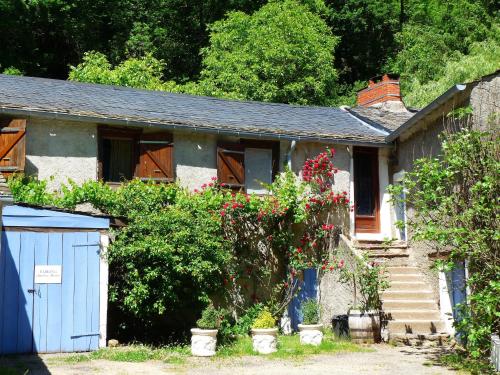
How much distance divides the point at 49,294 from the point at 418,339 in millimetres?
6829

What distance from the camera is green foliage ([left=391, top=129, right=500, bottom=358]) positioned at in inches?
369

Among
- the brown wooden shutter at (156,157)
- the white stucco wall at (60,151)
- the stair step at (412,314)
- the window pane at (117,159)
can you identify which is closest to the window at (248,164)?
the brown wooden shutter at (156,157)

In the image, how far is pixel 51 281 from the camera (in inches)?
432

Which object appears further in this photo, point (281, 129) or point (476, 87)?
point (281, 129)

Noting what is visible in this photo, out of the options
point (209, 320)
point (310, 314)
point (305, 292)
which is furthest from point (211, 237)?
point (305, 292)

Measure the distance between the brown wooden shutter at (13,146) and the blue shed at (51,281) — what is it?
2477mm

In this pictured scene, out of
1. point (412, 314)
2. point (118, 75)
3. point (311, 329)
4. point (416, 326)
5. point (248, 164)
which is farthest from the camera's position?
point (118, 75)

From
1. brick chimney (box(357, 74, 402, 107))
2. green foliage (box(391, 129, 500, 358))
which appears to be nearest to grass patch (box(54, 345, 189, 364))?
green foliage (box(391, 129, 500, 358))

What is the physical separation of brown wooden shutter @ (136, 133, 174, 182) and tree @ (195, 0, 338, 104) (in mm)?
12712

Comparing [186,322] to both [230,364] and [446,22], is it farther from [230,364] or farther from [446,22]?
[446,22]

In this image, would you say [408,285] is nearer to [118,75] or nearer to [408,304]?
[408,304]

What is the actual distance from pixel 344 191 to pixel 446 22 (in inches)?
773

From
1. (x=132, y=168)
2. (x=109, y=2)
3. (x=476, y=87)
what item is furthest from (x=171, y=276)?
(x=109, y=2)

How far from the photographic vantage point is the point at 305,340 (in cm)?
1195
